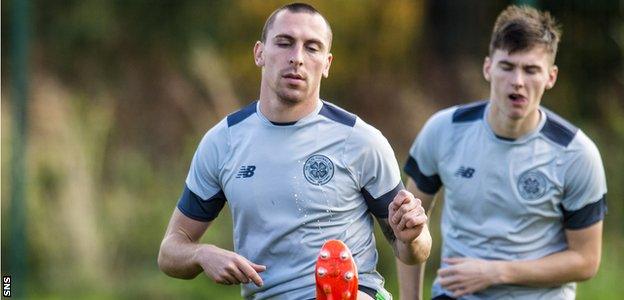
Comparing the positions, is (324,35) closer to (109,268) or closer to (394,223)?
(394,223)

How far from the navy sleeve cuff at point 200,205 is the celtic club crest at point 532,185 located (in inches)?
60.8

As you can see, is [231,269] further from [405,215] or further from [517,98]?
[517,98]

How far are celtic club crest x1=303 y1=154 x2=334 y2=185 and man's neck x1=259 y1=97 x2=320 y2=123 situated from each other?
182mm

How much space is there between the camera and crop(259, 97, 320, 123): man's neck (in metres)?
4.72

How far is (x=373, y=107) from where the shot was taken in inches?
414

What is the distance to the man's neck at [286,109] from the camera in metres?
4.72

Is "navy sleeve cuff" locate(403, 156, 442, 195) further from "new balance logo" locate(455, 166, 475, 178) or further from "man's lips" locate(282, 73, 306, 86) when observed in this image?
"man's lips" locate(282, 73, 306, 86)

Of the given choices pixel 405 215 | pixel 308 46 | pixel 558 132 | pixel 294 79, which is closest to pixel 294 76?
pixel 294 79

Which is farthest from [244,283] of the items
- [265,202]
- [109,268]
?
[109,268]

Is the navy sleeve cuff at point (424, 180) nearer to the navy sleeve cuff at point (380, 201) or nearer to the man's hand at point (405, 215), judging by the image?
the navy sleeve cuff at point (380, 201)

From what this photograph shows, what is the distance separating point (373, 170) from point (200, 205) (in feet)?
2.25

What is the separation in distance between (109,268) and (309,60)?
513 cm

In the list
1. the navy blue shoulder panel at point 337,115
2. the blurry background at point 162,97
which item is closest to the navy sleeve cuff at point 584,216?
the navy blue shoulder panel at point 337,115

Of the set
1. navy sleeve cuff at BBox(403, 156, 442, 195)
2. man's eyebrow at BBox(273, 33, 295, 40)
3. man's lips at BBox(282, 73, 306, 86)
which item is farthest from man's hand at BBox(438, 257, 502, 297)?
man's eyebrow at BBox(273, 33, 295, 40)
